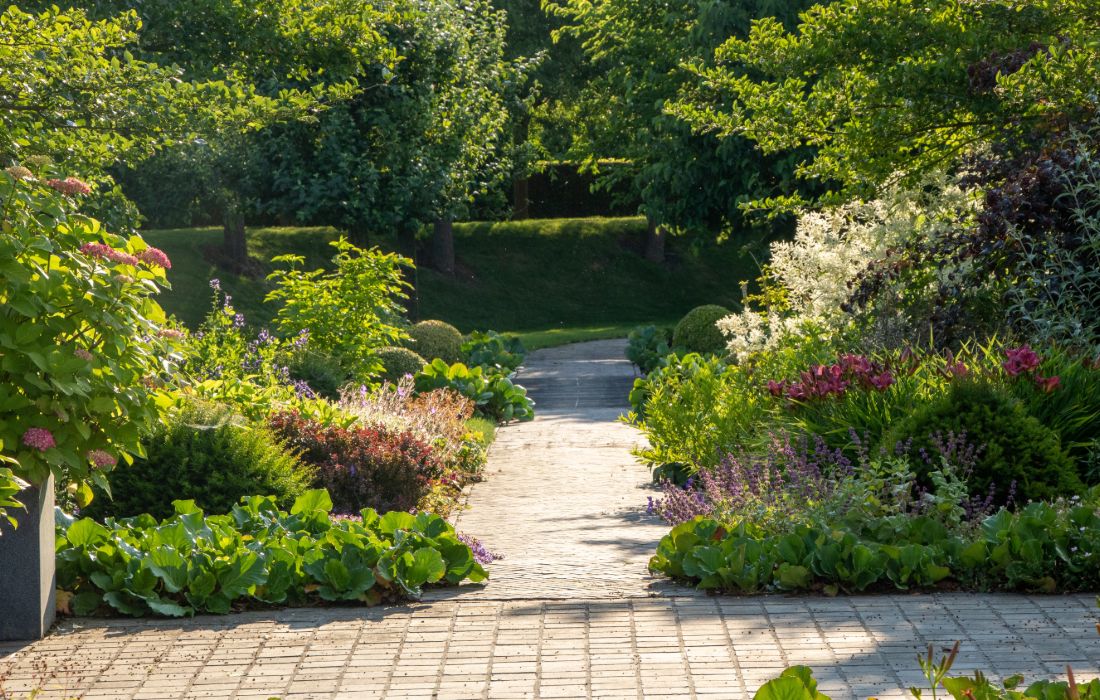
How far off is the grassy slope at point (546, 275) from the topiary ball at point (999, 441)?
73.7 ft

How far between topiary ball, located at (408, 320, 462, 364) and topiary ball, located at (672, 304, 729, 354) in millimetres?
3582

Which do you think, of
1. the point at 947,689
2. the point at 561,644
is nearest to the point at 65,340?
the point at 561,644

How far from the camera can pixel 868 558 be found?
615 cm

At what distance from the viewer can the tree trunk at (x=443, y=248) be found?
35.8 meters

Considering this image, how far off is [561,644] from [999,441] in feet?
11.3

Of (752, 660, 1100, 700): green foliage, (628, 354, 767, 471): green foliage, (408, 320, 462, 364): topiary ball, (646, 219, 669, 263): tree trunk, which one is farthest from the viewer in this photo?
(646, 219, 669, 263): tree trunk

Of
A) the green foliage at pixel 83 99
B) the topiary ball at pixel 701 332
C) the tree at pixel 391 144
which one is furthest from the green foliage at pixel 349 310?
the tree at pixel 391 144

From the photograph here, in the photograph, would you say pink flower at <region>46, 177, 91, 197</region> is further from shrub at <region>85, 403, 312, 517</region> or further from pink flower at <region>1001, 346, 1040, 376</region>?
pink flower at <region>1001, 346, 1040, 376</region>

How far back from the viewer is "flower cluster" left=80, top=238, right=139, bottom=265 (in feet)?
19.2

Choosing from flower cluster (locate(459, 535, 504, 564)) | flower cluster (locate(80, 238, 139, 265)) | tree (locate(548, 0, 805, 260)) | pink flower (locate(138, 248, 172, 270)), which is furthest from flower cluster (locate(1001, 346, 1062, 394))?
tree (locate(548, 0, 805, 260))

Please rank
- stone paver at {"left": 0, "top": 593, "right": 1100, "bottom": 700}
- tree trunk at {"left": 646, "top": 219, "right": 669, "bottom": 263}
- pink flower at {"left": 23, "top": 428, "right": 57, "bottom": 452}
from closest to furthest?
stone paver at {"left": 0, "top": 593, "right": 1100, "bottom": 700}
pink flower at {"left": 23, "top": 428, "right": 57, "bottom": 452}
tree trunk at {"left": 646, "top": 219, "right": 669, "bottom": 263}

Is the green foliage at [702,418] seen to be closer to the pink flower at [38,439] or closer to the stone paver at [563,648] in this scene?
the stone paver at [563,648]

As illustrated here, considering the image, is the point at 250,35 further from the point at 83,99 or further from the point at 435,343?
the point at 83,99

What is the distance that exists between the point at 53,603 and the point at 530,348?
67.6ft
